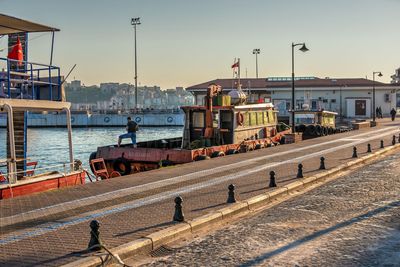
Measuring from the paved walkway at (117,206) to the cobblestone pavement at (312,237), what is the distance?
3.80 ft

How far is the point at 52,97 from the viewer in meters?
17.2

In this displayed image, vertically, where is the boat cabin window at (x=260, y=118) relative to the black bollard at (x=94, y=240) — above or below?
above

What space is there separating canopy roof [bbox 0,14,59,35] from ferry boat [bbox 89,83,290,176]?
7231 millimetres

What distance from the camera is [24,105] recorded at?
14.6 m

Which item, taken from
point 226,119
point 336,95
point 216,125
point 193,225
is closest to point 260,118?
point 226,119

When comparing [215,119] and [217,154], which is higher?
[215,119]

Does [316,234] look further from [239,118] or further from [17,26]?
[239,118]

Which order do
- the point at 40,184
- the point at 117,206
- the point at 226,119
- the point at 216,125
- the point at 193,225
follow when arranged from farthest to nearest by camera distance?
the point at 216,125
the point at 226,119
the point at 40,184
the point at 117,206
the point at 193,225

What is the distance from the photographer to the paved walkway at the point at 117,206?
8586 millimetres

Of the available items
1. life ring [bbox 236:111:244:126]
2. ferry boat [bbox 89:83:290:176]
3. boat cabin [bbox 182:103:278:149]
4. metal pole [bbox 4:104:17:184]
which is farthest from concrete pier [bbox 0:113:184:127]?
metal pole [bbox 4:104:17:184]

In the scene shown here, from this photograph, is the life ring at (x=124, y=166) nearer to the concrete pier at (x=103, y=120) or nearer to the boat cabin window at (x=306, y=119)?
the boat cabin window at (x=306, y=119)

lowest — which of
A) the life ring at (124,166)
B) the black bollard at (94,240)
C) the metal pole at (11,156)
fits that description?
the life ring at (124,166)

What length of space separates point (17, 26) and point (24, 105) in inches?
116

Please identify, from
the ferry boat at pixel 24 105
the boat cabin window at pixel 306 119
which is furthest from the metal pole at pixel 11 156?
the boat cabin window at pixel 306 119
